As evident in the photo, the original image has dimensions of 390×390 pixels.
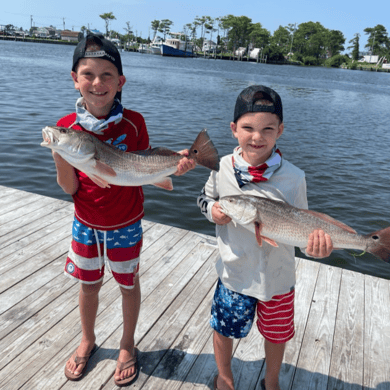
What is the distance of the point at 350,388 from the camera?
278 cm

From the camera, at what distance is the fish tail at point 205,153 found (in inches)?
94.1

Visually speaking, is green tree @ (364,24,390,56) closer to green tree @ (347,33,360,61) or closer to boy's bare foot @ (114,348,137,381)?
green tree @ (347,33,360,61)

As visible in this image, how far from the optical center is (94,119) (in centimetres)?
236

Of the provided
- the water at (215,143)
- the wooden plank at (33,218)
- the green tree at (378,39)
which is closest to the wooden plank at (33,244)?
the wooden plank at (33,218)

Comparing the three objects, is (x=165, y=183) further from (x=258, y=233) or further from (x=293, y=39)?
(x=293, y=39)

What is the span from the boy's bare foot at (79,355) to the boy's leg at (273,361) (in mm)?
1399

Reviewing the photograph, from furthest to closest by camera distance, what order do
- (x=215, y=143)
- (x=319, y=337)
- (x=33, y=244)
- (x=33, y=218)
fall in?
A: 1. (x=215, y=143)
2. (x=33, y=218)
3. (x=33, y=244)
4. (x=319, y=337)

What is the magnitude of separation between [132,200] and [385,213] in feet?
29.9

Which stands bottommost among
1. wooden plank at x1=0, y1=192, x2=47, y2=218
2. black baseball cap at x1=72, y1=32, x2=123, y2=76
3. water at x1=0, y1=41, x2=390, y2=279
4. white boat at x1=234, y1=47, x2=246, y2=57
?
water at x1=0, y1=41, x2=390, y2=279

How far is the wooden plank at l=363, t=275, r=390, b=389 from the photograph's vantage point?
9.44ft

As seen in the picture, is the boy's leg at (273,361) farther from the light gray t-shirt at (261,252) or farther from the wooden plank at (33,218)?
the wooden plank at (33,218)

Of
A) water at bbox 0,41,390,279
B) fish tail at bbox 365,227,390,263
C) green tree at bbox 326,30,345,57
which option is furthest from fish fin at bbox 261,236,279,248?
green tree at bbox 326,30,345,57

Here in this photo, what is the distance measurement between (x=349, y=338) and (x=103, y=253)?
2.39 m

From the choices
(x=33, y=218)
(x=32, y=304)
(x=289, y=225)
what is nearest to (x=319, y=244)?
(x=289, y=225)
